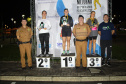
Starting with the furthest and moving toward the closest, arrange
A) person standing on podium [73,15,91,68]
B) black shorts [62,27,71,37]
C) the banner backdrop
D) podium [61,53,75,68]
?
1. the banner backdrop
2. black shorts [62,27,71,37]
3. podium [61,53,75,68]
4. person standing on podium [73,15,91,68]

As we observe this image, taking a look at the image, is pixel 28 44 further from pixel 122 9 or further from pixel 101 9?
pixel 122 9

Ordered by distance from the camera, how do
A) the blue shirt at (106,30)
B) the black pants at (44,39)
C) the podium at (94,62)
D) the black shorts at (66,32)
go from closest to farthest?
1. the podium at (94,62)
2. the blue shirt at (106,30)
3. the black shorts at (66,32)
4. the black pants at (44,39)

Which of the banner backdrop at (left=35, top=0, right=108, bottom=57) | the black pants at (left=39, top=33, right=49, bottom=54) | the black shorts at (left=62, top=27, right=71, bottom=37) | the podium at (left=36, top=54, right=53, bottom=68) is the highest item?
the banner backdrop at (left=35, top=0, right=108, bottom=57)

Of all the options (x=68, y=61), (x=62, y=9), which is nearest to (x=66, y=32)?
(x=68, y=61)

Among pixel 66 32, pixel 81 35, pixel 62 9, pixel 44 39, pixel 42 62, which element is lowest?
pixel 42 62

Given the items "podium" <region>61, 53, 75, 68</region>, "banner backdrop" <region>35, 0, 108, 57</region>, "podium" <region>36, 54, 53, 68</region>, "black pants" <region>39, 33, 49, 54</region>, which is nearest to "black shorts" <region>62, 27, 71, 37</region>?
"black pants" <region>39, 33, 49, 54</region>

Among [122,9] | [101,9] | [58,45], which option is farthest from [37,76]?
[122,9]

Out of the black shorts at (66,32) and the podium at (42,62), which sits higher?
the black shorts at (66,32)

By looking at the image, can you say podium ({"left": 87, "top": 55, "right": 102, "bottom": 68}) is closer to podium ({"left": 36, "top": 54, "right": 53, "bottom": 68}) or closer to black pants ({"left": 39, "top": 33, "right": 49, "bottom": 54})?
podium ({"left": 36, "top": 54, "right": 53, "bottom": 68})

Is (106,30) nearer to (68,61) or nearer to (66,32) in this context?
(66,32)

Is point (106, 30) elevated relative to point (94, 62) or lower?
elevated

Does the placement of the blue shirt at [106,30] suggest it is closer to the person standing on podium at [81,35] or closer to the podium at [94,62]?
the person standing on podium at [81,35]

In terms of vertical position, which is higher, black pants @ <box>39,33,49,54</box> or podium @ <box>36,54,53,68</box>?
black pants @ <box>39,33,49,54</box>

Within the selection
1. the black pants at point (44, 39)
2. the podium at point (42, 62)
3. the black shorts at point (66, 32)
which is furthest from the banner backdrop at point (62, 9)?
the podium at point (42, 62)
